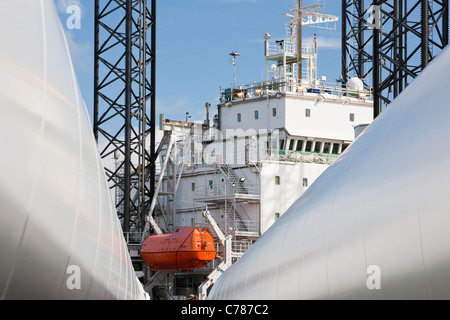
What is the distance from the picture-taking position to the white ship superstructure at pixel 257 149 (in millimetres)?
53938

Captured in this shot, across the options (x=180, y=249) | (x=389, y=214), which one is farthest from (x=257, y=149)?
(x=389, y=214)

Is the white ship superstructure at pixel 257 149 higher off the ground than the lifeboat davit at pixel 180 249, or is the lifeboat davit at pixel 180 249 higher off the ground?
the white ship superstructure at pixel 257 149

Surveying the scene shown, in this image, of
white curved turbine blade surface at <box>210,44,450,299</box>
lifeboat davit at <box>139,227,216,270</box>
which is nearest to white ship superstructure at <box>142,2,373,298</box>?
lifeboat davit at <box>139,227,216,270</box>

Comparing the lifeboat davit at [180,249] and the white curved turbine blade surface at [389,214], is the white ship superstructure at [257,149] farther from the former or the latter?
the white curved turbine blade surface at [389,214]

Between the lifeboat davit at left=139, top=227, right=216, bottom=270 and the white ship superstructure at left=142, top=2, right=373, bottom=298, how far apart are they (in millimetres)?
1322

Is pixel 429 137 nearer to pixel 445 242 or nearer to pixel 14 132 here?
pixel 445 242

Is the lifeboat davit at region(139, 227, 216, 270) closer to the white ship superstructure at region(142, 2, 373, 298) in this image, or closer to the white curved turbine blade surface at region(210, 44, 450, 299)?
the white ship superstructure at region(142, 2, 373, 298)

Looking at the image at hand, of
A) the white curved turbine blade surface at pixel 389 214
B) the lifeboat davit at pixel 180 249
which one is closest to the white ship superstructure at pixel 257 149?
the lifeboat davit at pixel 180 249

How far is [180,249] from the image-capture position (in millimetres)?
50656

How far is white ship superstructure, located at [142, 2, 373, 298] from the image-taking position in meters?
53.9

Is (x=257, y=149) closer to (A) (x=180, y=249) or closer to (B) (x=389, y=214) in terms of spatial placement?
(A) (x=180, y=249)

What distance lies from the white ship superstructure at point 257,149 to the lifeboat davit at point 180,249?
52.1 inches

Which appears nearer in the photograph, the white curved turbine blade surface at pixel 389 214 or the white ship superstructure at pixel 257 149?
the white curved turbine blade surface at pixel 389 214
